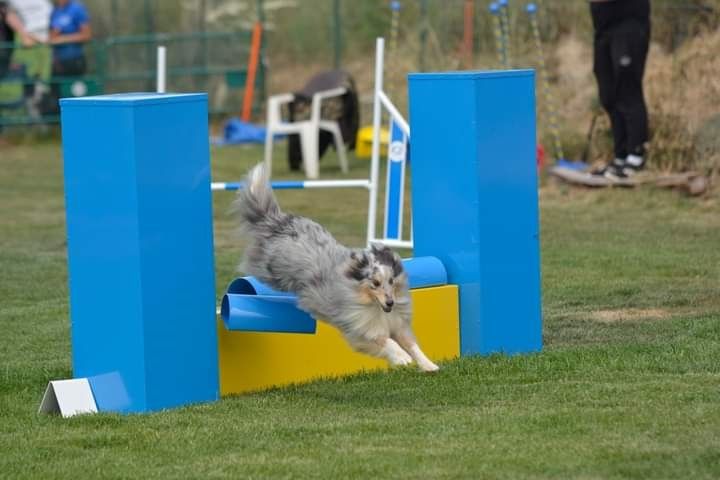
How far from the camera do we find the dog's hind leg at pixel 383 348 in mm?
6055

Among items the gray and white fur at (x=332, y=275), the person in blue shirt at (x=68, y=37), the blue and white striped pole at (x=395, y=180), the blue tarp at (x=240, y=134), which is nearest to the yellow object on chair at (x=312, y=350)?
the gray and white fur at (x=332, y=275)

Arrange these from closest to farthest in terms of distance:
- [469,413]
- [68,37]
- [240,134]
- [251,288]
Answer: [469,413], [251,288], [240,134], [68,37]

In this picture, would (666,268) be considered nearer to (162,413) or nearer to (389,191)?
(389,191)

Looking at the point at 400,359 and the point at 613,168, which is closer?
the point at 400,359

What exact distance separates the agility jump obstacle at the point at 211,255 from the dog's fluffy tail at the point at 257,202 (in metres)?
0.31

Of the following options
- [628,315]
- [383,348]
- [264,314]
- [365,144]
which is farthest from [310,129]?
[383,348]

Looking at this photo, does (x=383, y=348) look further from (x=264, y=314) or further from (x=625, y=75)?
(x=625, y=75)

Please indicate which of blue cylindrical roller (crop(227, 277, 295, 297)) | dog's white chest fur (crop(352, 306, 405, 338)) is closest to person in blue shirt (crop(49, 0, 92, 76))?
blue cylindrical roller (crop(227, 277, 295, 297))

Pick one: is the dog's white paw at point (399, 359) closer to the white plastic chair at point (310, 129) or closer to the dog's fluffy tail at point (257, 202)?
the dog's fluffy tail at point (257, 202)

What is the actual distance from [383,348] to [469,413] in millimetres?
522

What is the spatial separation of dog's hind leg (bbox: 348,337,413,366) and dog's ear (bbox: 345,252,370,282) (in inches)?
10.7

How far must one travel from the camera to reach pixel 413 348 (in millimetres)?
6281

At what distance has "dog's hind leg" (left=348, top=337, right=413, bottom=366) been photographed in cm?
605

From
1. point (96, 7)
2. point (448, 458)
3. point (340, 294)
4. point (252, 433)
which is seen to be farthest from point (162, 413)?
point (96, 7)
